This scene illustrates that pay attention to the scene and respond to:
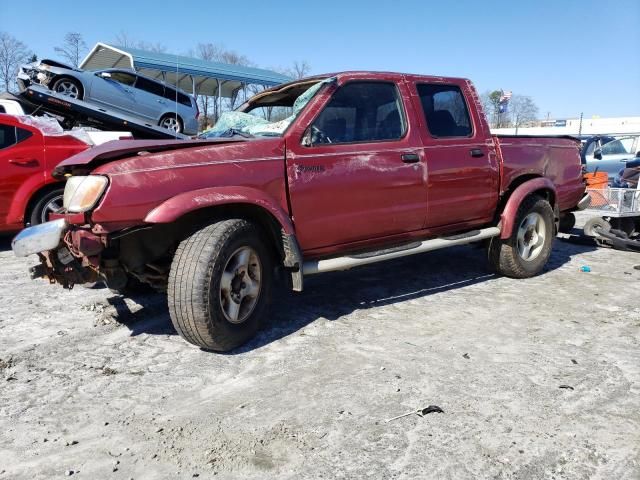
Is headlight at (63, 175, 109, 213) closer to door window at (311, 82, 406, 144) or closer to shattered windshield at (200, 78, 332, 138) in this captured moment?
shattered windshield at (200, 78, 332, 138)

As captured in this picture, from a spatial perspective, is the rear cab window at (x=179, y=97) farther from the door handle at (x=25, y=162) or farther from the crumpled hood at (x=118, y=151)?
the crumpled hood at (x=118, y=151)

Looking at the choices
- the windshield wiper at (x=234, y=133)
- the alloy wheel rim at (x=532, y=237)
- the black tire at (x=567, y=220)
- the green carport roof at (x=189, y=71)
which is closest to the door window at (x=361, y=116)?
the windshield wiper at (x=234, y=133)

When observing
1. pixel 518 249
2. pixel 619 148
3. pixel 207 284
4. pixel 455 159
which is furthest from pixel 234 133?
pixel 619 148

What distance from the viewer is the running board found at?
3.70 metres

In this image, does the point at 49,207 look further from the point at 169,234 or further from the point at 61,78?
the point at 61,78

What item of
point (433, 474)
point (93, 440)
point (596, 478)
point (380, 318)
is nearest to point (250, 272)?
point (380, 318)

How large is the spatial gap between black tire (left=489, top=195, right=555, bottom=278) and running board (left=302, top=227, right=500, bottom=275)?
239 mm

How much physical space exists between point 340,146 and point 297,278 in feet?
3.51

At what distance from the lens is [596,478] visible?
6.85ft

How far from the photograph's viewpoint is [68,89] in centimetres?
1128

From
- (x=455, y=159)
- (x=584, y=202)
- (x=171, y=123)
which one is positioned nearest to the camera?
(x=455, y=159)

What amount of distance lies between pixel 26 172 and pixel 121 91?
685 centimetres

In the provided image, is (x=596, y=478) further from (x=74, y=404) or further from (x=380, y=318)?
(x=74, y=404)

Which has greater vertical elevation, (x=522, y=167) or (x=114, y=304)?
(x=522, y=167)
